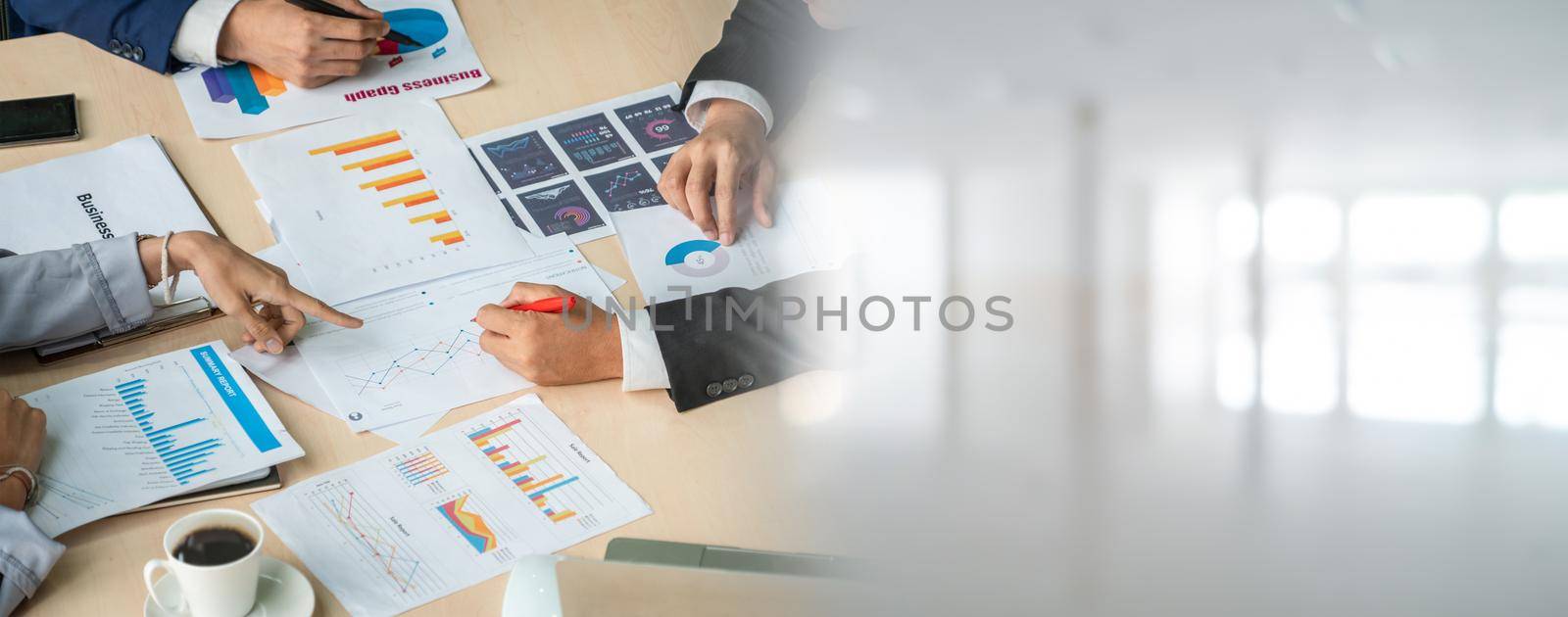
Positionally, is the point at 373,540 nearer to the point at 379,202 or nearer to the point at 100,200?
the point at 379,202

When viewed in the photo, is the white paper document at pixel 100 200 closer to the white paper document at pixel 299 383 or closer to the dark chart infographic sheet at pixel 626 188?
the white paper document at pixel 299 383

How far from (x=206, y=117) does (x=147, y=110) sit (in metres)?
0.08

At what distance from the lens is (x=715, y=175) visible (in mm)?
1169

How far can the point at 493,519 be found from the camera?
84 centimetres

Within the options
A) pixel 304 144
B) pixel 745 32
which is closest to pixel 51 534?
pixel 304 144

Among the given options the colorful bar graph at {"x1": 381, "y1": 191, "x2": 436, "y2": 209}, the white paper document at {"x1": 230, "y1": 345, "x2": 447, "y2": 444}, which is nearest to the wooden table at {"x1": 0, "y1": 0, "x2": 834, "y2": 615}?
the white paper document at {"x1": 230, "y1": 345, "x2": 447, "y2": 444}

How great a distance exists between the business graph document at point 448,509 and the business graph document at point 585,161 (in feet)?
0.98

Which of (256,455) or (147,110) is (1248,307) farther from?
(147,110)

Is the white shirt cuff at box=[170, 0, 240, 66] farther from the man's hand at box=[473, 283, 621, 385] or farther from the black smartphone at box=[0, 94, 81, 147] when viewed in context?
the man's hand at box=[473, 283, 621, 385]

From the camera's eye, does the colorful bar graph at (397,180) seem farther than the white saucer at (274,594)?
Yes

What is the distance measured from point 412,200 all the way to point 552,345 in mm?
335

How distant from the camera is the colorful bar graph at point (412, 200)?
1.18 meters

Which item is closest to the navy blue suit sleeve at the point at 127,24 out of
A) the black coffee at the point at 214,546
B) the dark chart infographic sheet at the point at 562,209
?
the dark chart infographic sheet at the point at 562,209

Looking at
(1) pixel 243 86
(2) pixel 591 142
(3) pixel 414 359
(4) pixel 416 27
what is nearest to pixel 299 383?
(3) pixel 414 359
